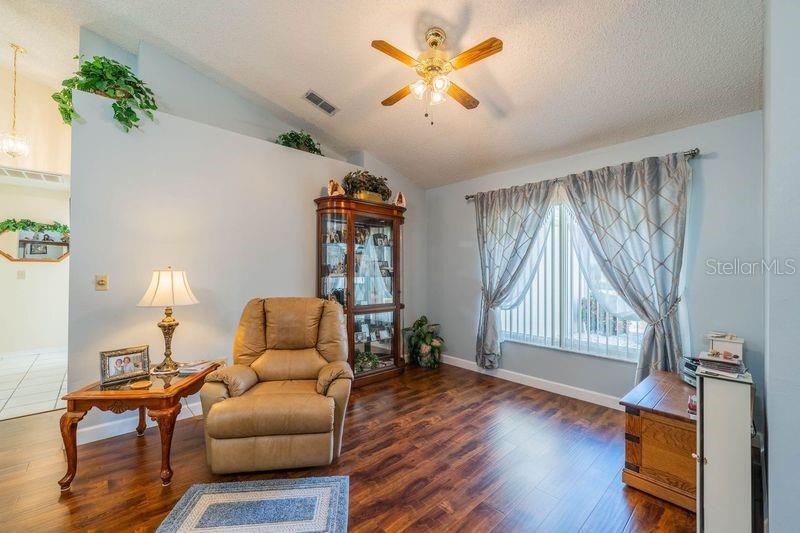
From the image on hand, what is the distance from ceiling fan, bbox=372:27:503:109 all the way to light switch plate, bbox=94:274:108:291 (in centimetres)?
270

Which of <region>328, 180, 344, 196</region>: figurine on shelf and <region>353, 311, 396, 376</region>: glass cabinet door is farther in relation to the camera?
<region>353, 311, 396, 376</region>: glass cabinet door

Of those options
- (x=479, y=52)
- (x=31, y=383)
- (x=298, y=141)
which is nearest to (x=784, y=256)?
(x=479, y=52)

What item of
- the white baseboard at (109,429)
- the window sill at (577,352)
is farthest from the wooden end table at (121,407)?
the window sill at (577,352)

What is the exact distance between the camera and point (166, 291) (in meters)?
2.21

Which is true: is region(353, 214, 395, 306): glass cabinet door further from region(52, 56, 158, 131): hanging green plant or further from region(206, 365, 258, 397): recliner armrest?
region(52, 56, 158, 131): hanging green plant

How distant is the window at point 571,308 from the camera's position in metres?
2.95

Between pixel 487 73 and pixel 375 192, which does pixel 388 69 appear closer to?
pixel 487 73

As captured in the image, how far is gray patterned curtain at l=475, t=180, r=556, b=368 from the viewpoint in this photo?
346 cm

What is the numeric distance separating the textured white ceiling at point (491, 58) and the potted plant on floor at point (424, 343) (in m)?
2.48

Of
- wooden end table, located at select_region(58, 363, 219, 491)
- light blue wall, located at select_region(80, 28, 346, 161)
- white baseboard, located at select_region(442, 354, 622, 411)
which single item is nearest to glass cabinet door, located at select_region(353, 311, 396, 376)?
white baseboard, located at select_region(442, 354, 622, 411)

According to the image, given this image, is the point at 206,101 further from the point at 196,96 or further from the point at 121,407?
the point at 121,407

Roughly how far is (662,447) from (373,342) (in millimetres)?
2821

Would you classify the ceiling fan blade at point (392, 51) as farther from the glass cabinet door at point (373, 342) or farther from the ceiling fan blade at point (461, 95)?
the glass cabinet door at point (373, 342)

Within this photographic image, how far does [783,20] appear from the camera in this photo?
1.07 m
